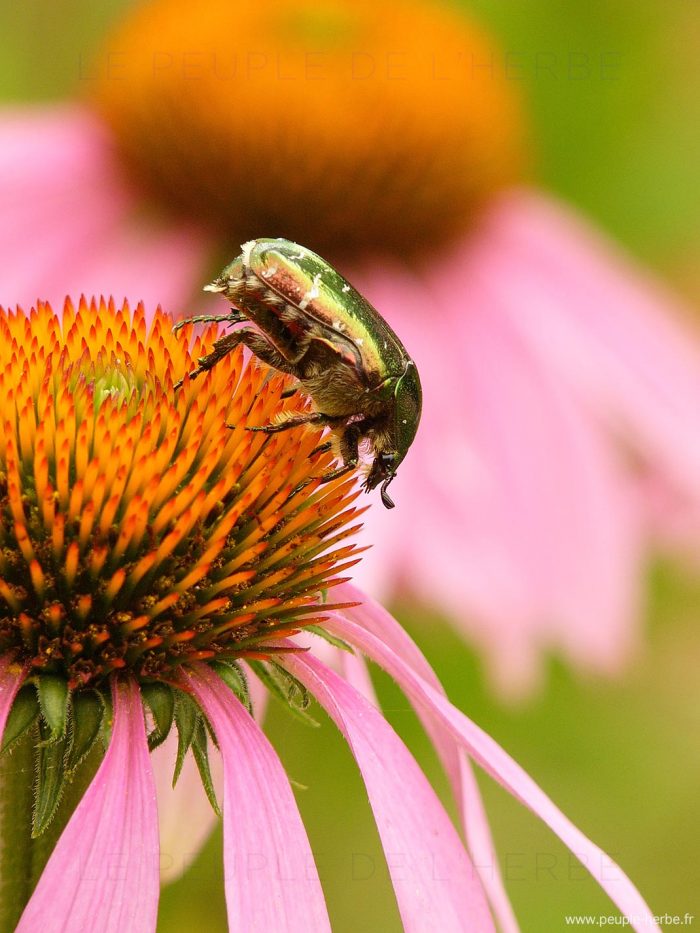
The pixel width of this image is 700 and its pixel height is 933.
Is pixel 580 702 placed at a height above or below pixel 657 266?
below

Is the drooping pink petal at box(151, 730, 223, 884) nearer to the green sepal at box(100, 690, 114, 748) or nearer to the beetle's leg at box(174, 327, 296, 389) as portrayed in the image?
the green sepal at box(100, 690, 114, 748)

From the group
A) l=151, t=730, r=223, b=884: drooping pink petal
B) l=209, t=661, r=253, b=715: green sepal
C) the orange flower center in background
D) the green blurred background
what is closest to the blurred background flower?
the orange flower center in background

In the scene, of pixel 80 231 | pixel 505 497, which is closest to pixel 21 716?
pixel 505 497

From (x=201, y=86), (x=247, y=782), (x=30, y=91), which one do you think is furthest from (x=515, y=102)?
(x=247, y=782)

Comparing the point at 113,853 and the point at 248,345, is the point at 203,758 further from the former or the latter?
the point at 248,345

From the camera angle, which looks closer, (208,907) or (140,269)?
(208,907)

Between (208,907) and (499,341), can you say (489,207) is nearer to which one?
(499,341)
